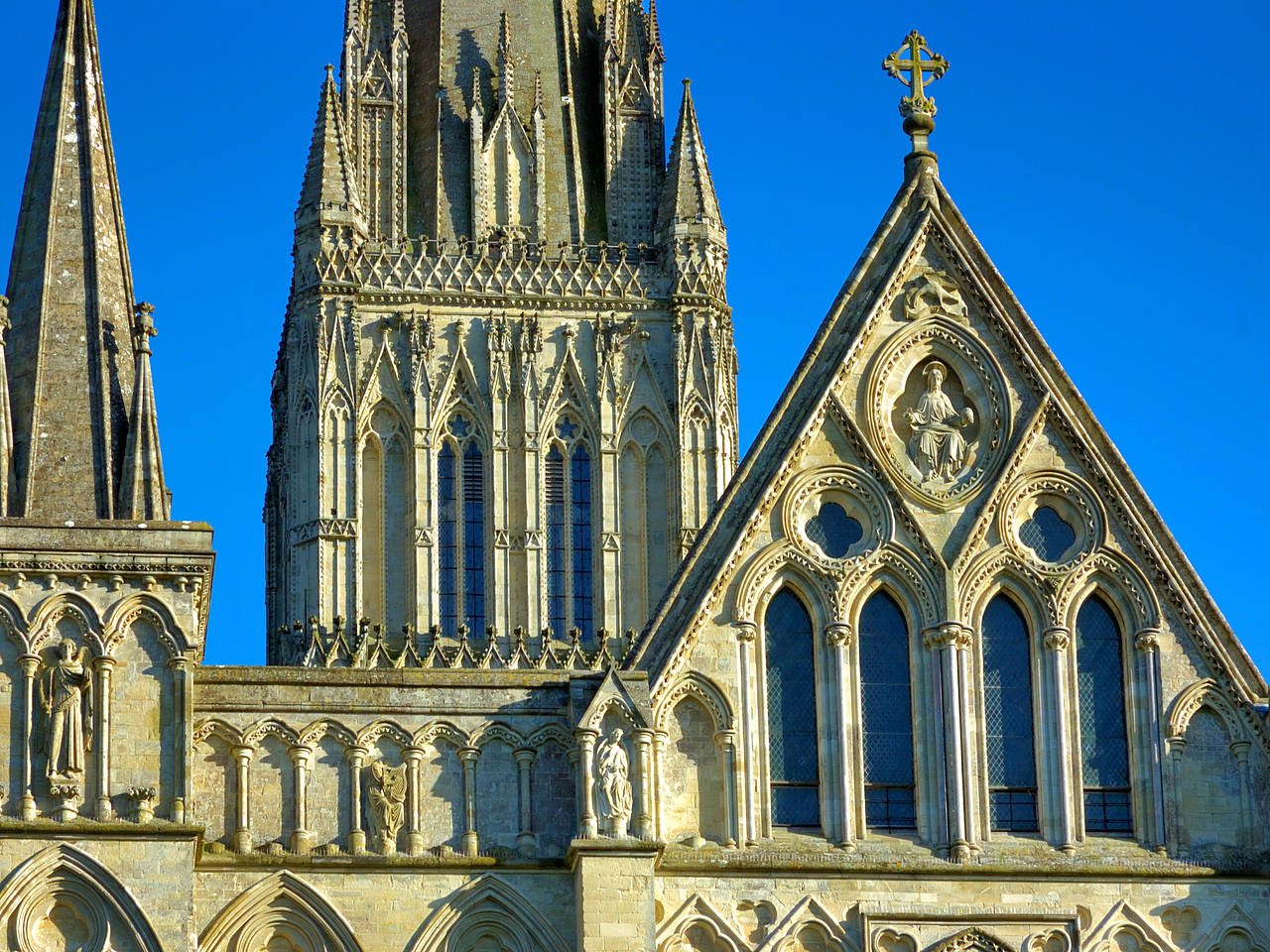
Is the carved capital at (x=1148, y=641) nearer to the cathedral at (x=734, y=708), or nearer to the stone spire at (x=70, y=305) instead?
the cathedral at (x=734, y=708)

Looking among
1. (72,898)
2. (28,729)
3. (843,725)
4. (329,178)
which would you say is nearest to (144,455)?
(28,729)

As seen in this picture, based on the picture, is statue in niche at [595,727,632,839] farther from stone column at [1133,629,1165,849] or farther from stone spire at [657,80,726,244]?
stone spire at [657,80,726,244]

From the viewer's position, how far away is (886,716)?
149 feet

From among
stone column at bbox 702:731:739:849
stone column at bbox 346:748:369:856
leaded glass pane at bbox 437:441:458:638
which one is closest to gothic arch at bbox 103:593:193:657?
stone column at bbox 346:748:369:856

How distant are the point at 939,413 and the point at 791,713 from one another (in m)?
4.03

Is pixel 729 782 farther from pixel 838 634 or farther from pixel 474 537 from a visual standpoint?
pixel 474 537

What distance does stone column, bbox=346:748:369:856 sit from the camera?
143 ft

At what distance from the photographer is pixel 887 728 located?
4534 centimetres

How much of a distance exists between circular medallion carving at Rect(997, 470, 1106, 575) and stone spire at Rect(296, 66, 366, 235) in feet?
120

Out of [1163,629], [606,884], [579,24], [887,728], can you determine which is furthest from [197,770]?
[579,24]

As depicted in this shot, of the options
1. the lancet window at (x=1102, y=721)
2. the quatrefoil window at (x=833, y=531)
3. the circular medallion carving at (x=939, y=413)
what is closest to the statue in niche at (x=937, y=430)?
the circular medallion carving at (x=939, y=413)

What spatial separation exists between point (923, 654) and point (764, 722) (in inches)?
80.3

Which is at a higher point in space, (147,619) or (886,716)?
(147,619)

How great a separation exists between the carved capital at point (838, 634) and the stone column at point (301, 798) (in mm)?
5946
